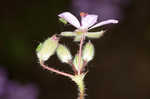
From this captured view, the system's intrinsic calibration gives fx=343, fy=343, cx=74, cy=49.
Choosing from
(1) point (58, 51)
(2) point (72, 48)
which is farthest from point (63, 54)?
(2) point (72, 48)

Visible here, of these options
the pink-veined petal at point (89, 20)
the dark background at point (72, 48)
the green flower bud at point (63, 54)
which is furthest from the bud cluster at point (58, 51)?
the dark background at point (72, 48)

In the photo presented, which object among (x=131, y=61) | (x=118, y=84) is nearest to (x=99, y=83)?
(x=118, y=84)

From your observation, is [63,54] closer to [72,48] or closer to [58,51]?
[58,51]

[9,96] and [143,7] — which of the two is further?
[143,7]

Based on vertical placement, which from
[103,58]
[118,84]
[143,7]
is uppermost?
[143,7]

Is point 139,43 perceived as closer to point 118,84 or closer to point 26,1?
point 118,84

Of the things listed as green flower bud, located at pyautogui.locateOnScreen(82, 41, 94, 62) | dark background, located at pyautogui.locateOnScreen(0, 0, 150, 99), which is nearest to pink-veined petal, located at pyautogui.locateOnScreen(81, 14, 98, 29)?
green flower bud, located at pyautogui.locateOnScreen(82, 41, 94, 62)

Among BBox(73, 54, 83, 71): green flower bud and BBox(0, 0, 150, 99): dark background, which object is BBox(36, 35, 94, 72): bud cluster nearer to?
BBox(73, 54, 83, 71): green flower bud

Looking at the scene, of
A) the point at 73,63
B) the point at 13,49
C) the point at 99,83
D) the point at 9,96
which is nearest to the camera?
the point at 73,63

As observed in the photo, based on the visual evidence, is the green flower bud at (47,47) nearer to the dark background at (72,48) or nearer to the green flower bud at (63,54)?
the green flower bud at (63,54)
